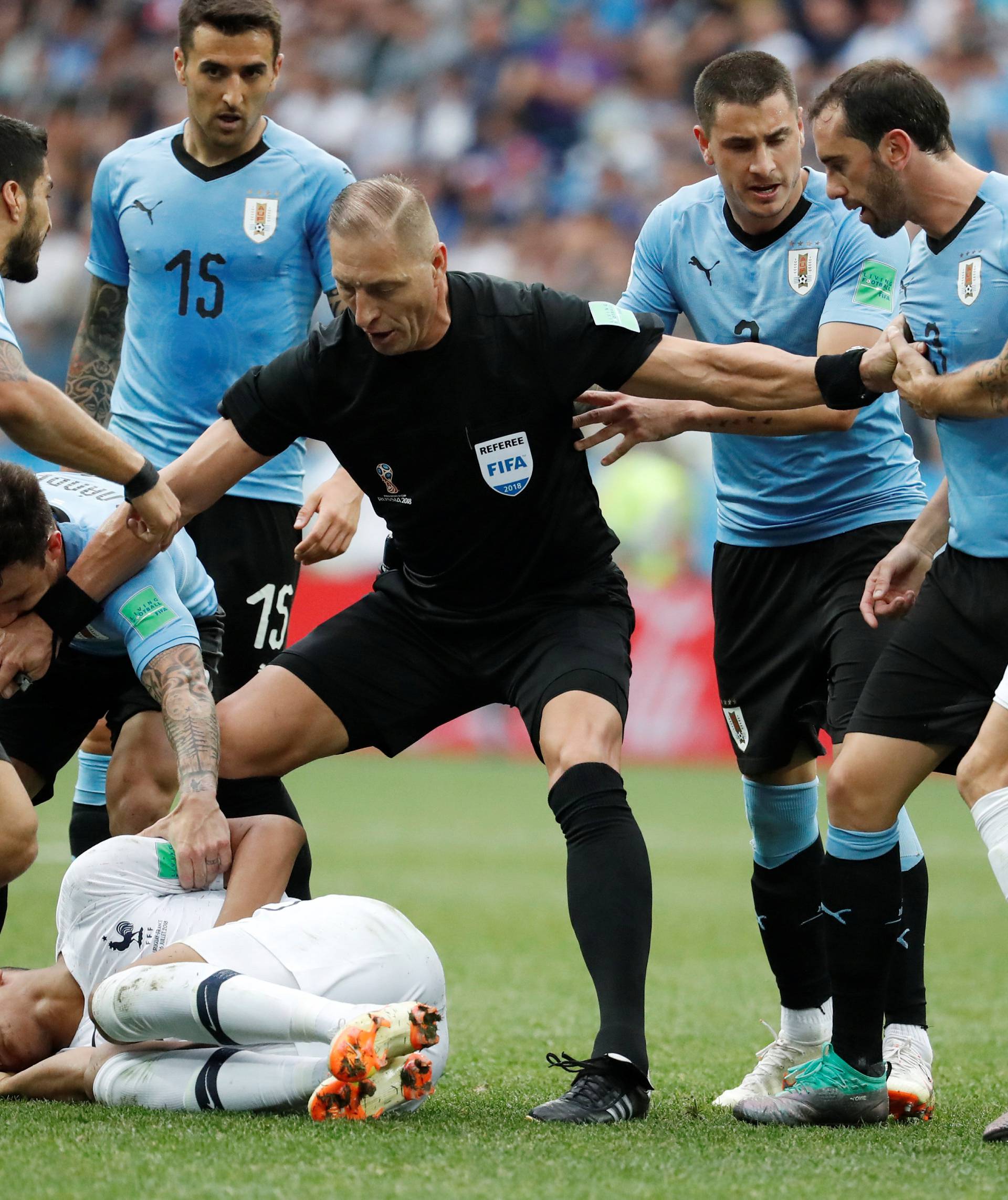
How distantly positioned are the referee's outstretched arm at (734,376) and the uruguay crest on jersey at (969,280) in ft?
1.35

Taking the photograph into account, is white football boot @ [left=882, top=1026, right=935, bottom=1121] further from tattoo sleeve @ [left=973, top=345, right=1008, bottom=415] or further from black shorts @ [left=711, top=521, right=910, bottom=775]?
tattoo sleeve @ [left=973, top=345, right=1008, bottom=415]

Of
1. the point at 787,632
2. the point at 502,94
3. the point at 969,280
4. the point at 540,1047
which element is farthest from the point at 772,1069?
the point at 502,94

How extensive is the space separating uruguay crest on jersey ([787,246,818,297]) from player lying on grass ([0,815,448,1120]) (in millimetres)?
2094

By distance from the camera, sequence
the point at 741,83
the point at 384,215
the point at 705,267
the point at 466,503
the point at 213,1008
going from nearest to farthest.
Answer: the point at 213,1008
the point at 384,215
the point at 466,503
the point at 741,83
the point at 705,267

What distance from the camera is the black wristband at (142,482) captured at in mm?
4504

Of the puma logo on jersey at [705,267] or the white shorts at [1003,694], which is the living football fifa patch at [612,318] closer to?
the puma logo on jersey at [705,267]

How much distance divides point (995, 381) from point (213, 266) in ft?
9.14

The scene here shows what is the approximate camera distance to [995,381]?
380 centimetres

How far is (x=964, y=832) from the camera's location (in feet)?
37.3

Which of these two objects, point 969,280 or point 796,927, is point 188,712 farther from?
point 969,280

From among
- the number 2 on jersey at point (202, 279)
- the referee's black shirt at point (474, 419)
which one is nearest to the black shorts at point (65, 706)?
the referee's black shirt at point (474, 419)

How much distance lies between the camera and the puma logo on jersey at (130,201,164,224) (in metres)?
5.62

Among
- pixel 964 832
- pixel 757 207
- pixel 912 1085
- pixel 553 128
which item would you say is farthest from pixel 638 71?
pixel 912 1085

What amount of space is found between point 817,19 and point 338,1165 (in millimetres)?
16151
